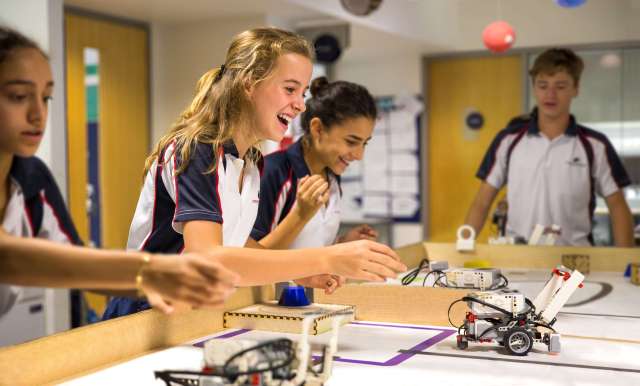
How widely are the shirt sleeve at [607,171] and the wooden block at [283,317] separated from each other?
4.71ft

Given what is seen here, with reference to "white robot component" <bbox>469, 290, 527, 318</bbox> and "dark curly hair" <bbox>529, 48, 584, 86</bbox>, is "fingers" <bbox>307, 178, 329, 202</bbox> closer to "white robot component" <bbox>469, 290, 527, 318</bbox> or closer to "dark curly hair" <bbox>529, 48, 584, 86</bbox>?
"white robot component" <bbox>469, 290, 527, 318</bbox>

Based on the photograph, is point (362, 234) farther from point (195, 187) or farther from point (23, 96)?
point (23, 96)

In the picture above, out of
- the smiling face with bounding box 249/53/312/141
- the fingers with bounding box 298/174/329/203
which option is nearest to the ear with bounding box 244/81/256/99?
the smiling face with bounding box 249/53/312/141

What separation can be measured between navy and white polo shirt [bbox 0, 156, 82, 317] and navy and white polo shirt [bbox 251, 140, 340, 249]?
0.44 metres

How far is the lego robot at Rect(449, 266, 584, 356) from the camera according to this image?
3.67ft

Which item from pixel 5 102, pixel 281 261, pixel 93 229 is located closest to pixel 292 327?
pixel 281 261

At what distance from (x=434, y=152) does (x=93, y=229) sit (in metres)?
1.50

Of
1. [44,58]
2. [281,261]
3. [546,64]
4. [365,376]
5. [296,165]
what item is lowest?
[365,376]

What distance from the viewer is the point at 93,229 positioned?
10.9ft

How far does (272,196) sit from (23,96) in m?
0.74

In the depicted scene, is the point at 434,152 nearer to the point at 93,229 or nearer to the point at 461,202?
the point at 461,202

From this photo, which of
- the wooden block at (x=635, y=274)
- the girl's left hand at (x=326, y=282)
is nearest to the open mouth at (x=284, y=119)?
the girl's left hand at (x=326, y=282)

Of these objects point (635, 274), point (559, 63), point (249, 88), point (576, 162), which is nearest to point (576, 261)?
point (635, 274)

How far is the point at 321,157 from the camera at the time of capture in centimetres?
190
